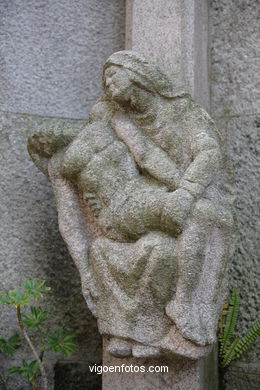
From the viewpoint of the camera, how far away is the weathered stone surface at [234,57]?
3447 mm

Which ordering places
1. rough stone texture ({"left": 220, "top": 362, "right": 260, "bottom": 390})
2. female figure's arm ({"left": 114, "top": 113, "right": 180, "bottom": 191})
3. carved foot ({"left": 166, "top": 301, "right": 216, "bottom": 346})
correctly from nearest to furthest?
carved foot ({"left": 166, "top": 301, "right": 216, "bottom": 346}), female figure's arm ({"left": 114, "top": 113, "right": 180, "bottom": 191}), rough stone texture ({"left": 220, "top": 362, "right": 260, "bottom": 390})

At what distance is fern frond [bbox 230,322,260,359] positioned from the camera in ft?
10.1

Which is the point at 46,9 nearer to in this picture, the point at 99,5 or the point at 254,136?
the point at 99,5

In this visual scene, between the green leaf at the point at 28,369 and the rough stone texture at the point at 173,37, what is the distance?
1666 mm

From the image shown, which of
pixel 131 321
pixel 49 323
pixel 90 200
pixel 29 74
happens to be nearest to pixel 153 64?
pixel 90 200

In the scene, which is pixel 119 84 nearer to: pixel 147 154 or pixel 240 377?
pixel 147 154

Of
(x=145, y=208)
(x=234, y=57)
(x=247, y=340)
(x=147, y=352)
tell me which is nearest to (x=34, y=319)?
(x=147, y=352)

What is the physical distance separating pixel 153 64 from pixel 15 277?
1437 millimetres

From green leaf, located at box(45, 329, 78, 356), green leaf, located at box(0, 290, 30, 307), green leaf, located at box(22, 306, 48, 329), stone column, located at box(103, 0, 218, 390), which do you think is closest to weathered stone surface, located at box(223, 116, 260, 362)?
stone column, located at box(103, 0, 218, 390)

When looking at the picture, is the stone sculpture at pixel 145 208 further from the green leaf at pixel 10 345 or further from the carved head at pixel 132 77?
the green leaf at pixel 10 345

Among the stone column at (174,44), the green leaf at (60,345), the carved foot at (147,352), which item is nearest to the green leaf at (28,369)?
the green leaf at (60,345)

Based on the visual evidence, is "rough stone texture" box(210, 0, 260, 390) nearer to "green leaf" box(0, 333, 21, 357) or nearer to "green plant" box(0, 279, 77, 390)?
"green plant" box(0, 279, 77, 390)

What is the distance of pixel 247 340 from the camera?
3098 mm

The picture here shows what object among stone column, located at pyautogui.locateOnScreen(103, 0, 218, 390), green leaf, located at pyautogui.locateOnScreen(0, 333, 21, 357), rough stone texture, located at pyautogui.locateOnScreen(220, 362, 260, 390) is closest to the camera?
stone column, located at pyautogui.locateOnScreen(103, 0, 218, 390)
